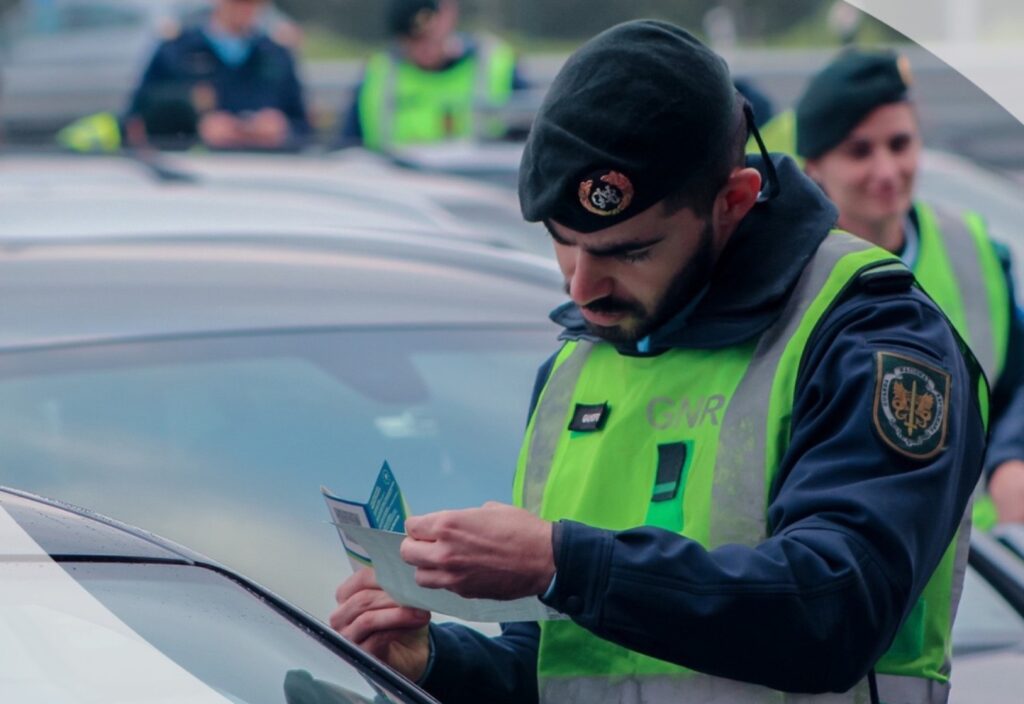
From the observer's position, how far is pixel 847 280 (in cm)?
186

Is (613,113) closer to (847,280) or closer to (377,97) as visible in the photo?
(847,280)

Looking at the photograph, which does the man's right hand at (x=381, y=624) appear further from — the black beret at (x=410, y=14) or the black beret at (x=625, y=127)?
the black beret at (x=410, y=14)

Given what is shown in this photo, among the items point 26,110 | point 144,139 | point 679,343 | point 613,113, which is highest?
point 613,113

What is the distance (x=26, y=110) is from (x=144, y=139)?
10.6m

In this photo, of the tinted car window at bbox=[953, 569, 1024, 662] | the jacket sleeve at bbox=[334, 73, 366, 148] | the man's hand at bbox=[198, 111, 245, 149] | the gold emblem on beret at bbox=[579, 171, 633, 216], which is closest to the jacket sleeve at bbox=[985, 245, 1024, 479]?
the tinted car window at bbox=[953, 569, 1024, 662]

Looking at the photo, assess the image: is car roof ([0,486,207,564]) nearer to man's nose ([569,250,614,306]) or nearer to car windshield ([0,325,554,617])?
man's nose ([569,250,614,306])

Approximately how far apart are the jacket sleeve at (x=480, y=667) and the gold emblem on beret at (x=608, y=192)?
0.59 meters

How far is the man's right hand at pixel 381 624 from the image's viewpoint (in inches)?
79.2

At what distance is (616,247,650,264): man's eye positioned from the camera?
188 centimetres

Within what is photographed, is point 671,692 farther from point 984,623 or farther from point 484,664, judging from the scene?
point 984,623

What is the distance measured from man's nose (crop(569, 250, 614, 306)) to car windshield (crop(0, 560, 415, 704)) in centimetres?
47

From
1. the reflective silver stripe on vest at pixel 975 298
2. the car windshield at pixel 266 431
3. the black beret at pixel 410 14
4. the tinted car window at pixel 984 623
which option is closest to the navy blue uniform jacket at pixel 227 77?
the black beret at pixel 410 14

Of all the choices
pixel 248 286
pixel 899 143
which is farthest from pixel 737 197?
pixel 899 143

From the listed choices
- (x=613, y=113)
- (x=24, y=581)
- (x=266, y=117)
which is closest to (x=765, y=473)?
(x=613, y=113)
